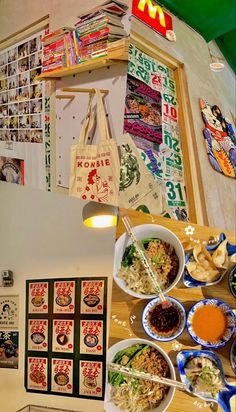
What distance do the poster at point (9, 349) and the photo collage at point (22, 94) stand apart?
0.66 m

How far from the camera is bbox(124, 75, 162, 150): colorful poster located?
44.4 inches

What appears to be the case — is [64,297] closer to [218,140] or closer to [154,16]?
[218,140]

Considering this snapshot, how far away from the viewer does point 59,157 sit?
1.24 metres

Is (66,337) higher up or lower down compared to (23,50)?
lower down

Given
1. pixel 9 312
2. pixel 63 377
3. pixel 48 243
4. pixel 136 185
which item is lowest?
pixel 63 377

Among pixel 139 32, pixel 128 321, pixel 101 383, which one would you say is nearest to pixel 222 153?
pixel 139 32

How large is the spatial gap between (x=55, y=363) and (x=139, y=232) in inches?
14.5

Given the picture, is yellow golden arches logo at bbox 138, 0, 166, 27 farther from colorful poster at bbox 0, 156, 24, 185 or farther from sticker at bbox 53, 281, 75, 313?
sticker at bbox 53, 281, 75, 313

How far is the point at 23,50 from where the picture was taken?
1330 millimetres

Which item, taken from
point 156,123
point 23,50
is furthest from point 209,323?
point 23,50

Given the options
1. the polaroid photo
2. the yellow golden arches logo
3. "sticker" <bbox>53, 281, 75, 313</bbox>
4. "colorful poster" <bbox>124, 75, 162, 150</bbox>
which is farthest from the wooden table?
the polaroid photo

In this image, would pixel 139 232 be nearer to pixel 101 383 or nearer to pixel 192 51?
pixel 101 383

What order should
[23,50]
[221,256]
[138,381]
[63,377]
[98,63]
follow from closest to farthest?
[63,377], [138,381], [221,256], [98,63], [23,50]

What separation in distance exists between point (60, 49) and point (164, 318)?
2.74 ft
